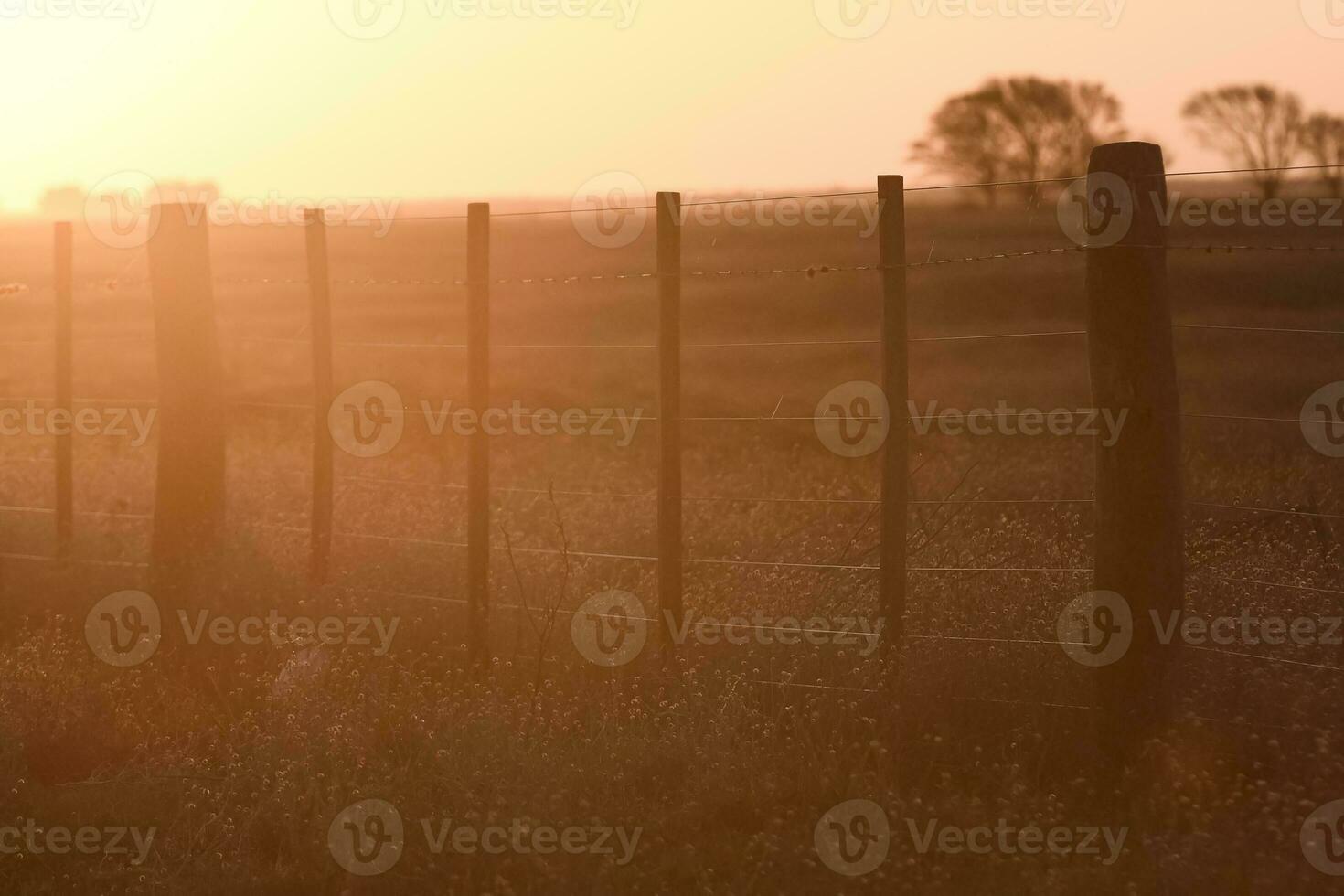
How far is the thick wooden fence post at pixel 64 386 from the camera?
12109mm

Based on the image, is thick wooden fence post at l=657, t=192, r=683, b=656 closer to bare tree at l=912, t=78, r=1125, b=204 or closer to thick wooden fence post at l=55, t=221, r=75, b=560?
thick wooden fence post at l=55, t=221, r=75, b=560

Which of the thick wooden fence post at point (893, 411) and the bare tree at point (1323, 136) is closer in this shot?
the thick wooden fence post at point (893, 411)

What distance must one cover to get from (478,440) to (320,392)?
7.80ft

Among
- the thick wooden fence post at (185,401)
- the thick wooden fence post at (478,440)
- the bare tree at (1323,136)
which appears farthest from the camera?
the bare tree at (1323,136)

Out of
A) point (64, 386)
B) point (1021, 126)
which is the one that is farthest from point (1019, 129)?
point (64, 386)

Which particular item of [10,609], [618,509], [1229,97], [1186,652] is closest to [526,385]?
[618,509]

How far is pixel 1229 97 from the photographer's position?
165 feet

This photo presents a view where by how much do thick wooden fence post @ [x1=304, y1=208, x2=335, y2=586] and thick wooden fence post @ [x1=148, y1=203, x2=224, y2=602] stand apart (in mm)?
799

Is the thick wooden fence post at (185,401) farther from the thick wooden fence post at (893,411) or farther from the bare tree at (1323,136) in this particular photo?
the bare tree at (1323,136)

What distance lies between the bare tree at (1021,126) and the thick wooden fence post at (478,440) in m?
49.2

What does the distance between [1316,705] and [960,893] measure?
229 centimetres

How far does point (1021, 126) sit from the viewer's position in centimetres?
5544

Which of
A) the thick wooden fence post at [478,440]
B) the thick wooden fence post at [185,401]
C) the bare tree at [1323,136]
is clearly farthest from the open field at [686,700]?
the bare tree at [1323,136]

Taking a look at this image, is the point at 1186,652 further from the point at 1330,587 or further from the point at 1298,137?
the point at 1298,137
